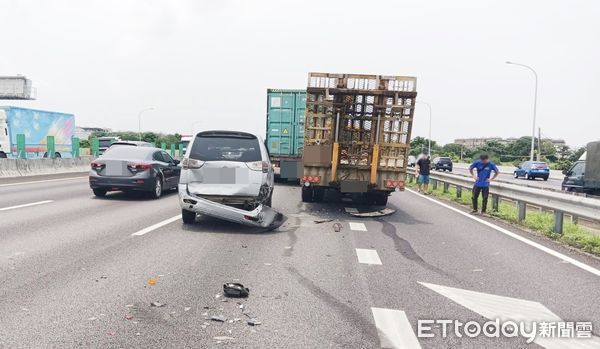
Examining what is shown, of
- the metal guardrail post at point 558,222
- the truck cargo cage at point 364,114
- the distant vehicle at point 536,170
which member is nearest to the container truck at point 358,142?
the truck cargo cage at point 364,114

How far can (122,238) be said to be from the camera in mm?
7109

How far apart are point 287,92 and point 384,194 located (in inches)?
317

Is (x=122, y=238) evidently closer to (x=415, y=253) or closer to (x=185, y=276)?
(x=185, y=276)

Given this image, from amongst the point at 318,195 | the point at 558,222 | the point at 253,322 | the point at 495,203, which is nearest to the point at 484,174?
the point at 495,203

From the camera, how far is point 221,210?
26.1ft

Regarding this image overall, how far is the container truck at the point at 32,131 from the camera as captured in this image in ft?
83.0

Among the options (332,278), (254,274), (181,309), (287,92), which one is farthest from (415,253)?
(287,92)

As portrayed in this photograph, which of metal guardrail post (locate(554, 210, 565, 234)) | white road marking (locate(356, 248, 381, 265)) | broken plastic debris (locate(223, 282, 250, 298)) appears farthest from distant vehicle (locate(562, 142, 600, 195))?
broken plastic debris (locate(223, 282, 250, 298))

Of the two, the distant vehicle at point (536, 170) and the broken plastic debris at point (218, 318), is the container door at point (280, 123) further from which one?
the distant vehicle at point (536, 170)

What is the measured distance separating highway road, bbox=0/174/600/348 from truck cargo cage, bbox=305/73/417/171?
2288 millimetres

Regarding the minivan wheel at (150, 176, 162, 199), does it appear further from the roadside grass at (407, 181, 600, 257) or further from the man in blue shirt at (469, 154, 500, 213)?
the roadside grass at (407, 181, 600, 257)

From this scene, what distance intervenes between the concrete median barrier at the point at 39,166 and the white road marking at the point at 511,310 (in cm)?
1961

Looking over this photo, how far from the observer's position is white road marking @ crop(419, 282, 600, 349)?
3611 millimetres

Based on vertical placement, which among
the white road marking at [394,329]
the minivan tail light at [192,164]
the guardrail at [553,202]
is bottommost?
the white road marking at [394,329]
